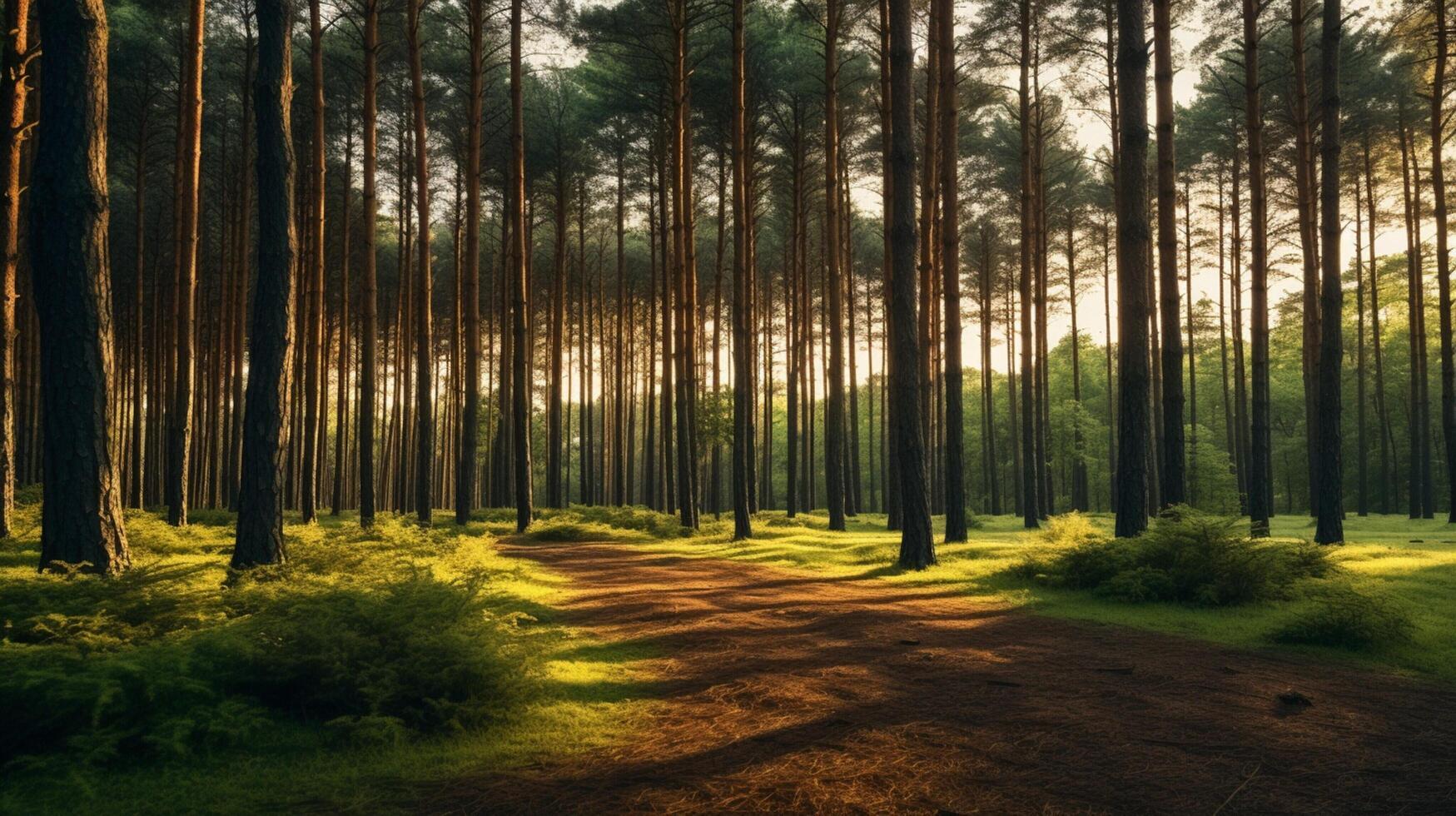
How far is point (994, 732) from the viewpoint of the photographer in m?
4.88

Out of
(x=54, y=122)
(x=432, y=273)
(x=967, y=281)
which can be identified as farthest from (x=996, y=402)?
(x=54, y=122)

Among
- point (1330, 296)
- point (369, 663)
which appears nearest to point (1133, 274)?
point (1330, 296)

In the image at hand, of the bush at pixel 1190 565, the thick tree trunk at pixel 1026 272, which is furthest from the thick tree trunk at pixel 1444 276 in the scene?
the bush at pixel 1190 565

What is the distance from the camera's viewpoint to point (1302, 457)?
5284cm

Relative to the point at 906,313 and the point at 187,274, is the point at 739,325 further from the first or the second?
the point at 187,274

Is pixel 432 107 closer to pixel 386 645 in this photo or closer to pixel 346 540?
pixel 346 540

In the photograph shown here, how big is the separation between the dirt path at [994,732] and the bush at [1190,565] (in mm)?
1878

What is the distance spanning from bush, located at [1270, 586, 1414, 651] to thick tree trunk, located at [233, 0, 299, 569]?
1040 cm

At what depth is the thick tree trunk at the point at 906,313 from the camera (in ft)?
42.6

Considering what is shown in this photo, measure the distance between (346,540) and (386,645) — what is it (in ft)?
25.3

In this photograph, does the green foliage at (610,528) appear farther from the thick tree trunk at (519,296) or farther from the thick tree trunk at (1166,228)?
the thick tree trunk at (1166,228)

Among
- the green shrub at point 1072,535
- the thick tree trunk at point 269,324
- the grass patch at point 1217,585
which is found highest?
the thick tree trunk at point 269,324

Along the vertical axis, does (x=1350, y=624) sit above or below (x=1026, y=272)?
below

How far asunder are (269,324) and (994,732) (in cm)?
845
